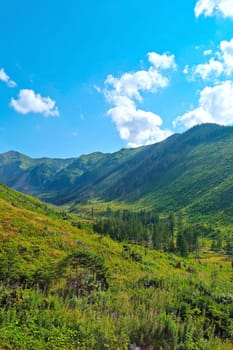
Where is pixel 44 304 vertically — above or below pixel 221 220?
below

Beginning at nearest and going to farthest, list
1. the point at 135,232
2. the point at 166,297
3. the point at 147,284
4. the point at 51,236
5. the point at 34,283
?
1. the point at 166,297
2. the point at 34,283
3. the point at 147,284
4. the point at 51,236
5. the point at 135,232

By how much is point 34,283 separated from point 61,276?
4093mm

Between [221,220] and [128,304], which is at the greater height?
[221,220]

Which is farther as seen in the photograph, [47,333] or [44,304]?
[44,304]

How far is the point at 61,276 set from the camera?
27.4 metres

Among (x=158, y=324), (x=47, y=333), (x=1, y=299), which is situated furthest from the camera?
(x=1, y=299)

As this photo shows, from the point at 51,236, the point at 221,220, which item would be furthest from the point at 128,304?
the point at 221,220

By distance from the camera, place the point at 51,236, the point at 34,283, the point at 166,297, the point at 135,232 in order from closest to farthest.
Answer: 1. the point at 166,297
2. the point at 34,283
3. the point at 51,236
4. the point at 135,232

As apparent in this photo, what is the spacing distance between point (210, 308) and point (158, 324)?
195 inches

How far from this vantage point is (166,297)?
64.0ft

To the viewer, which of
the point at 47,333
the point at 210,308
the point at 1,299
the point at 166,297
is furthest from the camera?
the point at 166,297

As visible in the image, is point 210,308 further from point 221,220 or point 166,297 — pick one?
point 221,220

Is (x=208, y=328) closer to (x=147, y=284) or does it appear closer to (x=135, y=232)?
(x=147, y=284)

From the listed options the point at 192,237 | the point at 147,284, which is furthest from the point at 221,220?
the point at 147,284
